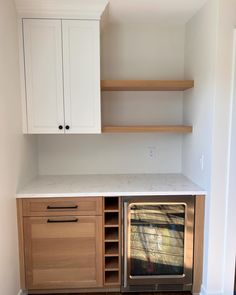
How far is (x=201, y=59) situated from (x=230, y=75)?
355 mm

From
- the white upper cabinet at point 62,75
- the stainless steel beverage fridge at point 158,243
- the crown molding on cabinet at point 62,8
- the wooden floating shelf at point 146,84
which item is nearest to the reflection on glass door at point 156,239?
the stainless steel beverage fridge at point 158,243

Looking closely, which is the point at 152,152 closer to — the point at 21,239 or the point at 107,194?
the point at 107,194

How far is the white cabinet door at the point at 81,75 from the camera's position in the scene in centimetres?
209

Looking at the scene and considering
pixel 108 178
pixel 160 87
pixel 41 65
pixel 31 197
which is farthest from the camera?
pixel 108 178

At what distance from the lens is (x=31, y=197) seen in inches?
77.9

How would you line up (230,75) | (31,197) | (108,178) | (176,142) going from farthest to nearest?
(176,142) → (108,178) → (31,197) → (230,75)

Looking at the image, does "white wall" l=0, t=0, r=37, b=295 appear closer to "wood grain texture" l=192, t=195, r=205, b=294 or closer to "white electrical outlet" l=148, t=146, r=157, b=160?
"white electrical outlet" l=148, t=146, r=157, b=160

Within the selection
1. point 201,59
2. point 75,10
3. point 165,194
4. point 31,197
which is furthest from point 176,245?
point 75,10

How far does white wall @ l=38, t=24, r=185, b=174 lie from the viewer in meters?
2.52

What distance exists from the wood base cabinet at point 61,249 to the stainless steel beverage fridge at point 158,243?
0.25 meters

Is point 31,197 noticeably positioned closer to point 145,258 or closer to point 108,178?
point 108,178

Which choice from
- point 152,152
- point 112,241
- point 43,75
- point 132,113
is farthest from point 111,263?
point 43,75

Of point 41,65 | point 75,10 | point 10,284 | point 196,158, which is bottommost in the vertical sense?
point 10,284

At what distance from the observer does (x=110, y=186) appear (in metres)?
2.14
